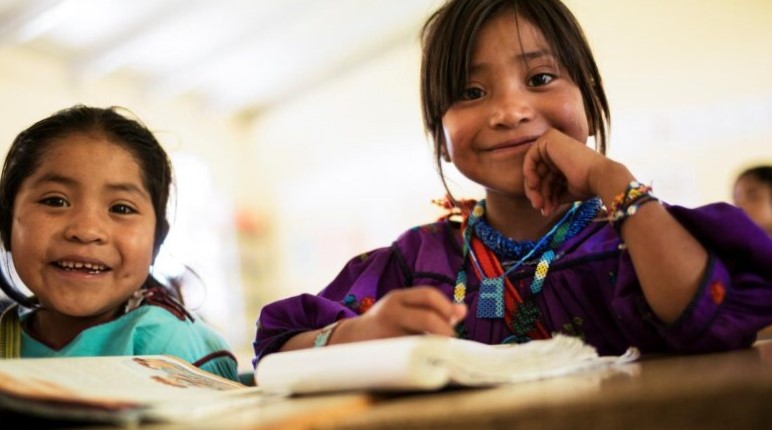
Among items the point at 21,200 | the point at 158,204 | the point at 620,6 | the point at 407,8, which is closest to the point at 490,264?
the point at 158,204

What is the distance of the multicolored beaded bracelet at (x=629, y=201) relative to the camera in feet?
2.35

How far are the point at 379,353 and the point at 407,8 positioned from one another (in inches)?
259

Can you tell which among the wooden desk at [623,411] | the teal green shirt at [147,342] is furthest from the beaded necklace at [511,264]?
the wooden desk at [623,411]

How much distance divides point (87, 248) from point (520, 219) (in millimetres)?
601

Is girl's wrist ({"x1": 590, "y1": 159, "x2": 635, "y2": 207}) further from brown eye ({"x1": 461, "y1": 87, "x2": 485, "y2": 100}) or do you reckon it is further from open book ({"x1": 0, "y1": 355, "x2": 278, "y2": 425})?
open book ({"x1": 0, "y1": 355, "x2": 278, "y2": 425})

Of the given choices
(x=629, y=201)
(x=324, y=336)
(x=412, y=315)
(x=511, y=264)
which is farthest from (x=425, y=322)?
(x=511, y=264)

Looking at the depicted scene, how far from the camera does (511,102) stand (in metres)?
0.91

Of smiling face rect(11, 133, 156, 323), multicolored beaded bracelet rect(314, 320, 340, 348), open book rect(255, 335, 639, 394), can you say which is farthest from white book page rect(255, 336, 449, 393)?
smiling face rect(11, 133, 156, 323)

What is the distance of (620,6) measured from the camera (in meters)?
5.68

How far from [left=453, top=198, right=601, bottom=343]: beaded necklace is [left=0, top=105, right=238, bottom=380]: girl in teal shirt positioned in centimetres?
39

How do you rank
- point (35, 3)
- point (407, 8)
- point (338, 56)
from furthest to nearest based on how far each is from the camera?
point (338, 56) → point (407, 8) → point (35, 3)

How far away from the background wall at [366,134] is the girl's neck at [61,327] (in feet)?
10.4

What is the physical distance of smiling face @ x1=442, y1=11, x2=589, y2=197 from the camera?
36.1 inches

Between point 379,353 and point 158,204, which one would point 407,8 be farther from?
point 379,353
